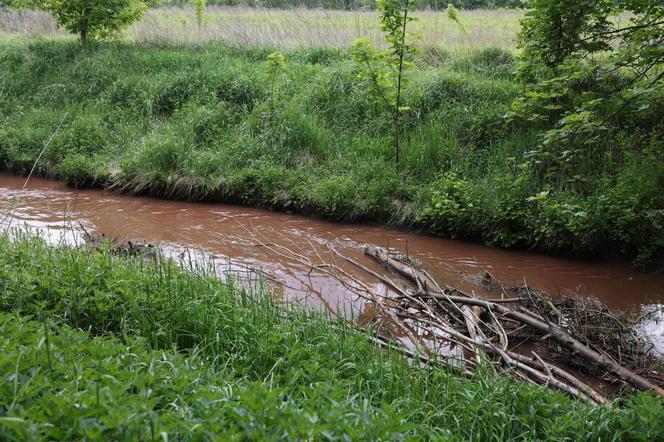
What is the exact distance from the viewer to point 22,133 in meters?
11.9

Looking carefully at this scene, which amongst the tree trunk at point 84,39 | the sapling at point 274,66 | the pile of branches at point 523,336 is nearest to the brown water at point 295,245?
the pile of branches at point 523,336

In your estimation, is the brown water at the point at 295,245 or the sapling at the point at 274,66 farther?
the sapling at the point at 274,66

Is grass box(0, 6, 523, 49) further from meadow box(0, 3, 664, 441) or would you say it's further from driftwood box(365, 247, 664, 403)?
driftwood box(365, 247, 664, 403)

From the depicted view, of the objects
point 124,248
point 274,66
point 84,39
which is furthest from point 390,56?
point 84,39

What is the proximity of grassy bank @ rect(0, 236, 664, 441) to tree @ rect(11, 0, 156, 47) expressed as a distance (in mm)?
11015

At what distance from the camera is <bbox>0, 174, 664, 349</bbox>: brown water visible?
6383 mm

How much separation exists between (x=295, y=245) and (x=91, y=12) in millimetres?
10438

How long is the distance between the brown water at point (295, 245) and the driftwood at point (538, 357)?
83 cm

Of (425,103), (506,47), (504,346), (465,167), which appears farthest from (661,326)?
(506,47)

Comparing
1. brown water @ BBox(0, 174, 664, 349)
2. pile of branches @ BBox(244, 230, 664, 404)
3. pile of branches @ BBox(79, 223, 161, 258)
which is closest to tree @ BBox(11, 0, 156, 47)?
brown water @ BBox(0, 174, 664, 349)

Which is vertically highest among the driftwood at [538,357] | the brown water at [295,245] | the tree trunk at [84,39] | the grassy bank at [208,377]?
the tree trunk at [84,39]

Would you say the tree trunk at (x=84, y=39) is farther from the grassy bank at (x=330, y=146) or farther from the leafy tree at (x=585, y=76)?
the leafy tree at (x=585, y=76)

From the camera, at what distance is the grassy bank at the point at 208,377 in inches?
80.9

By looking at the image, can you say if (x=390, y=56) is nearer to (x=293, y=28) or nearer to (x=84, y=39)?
(x=293, y=28)
